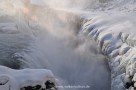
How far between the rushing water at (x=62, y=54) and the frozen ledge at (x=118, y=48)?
77 centimetres

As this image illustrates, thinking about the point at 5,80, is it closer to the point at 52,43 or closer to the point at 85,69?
the point at 85,69

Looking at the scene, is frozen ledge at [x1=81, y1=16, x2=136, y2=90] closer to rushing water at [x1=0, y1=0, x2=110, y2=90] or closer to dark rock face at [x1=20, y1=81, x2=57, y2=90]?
rushing water at [x1=0, y1=0, x2=110, y2=90]

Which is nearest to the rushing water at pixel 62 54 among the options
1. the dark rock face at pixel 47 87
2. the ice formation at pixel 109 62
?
the ice formation at pixel 109 62

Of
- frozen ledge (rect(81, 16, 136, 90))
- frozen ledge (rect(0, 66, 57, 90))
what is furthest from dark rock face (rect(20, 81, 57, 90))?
frozen ledge (rect(81, 16, 136, 90))

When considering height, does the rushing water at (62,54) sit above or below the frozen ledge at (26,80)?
below

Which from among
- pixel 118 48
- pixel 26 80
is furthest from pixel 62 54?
pixel 26 80

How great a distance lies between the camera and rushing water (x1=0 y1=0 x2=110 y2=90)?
15.0m

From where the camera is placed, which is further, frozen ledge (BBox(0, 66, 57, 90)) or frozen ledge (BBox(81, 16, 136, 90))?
frozen ledge (BBox(81, 16, 136, 90))

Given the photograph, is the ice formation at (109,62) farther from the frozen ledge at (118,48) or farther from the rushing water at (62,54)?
the rushing water at (62,54)

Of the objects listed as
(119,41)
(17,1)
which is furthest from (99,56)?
(17,1)

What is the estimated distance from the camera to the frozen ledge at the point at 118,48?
10891 mm

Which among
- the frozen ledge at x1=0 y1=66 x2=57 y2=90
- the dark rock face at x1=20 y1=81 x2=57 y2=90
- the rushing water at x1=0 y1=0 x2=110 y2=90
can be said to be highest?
the frozen ledge at x1=0 y1=66 x2=57 y2=90

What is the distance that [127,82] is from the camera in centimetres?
1067

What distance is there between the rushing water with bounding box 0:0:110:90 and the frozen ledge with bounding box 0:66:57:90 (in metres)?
4.31
